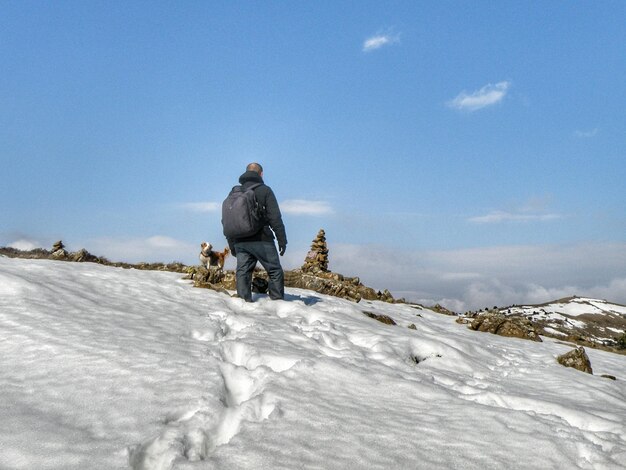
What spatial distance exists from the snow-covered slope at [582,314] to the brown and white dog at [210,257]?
101ft

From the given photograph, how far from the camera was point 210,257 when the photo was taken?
1661cm

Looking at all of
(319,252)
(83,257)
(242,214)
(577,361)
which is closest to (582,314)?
(319,252)

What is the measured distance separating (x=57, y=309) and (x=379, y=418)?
5.70 m

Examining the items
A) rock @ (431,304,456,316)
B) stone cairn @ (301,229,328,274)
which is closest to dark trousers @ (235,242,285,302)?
rock @ (431,304,456,316)

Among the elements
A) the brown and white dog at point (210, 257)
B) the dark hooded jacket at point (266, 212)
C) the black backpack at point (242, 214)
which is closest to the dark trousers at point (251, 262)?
the dark hooded jacket at point (266, 212)

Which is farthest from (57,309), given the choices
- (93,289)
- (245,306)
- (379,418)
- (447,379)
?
(447,379)

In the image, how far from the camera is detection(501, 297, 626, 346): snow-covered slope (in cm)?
3788

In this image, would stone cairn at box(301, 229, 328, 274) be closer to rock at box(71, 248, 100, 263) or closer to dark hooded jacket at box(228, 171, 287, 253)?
rock at box(71, 248, 100, 263)

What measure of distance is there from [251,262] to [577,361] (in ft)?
25.6

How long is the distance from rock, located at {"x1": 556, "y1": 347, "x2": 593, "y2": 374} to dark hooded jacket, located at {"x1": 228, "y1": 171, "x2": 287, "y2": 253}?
6.91m

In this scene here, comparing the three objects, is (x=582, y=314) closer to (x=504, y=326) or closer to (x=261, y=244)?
(x=504, y=326)

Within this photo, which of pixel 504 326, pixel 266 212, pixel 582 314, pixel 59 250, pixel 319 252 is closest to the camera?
pixel 266 212

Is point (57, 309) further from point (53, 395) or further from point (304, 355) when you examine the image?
point (304, 355)

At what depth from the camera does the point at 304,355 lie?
6.21 meters
